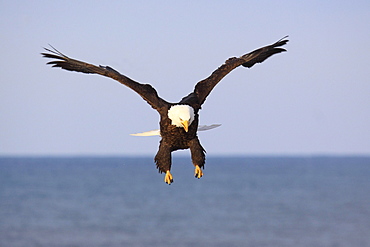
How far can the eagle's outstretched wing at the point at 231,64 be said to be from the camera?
9.95 meters

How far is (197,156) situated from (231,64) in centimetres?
158

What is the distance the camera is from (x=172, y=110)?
924cm

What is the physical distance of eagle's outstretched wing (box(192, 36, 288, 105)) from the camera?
9.95 meters
